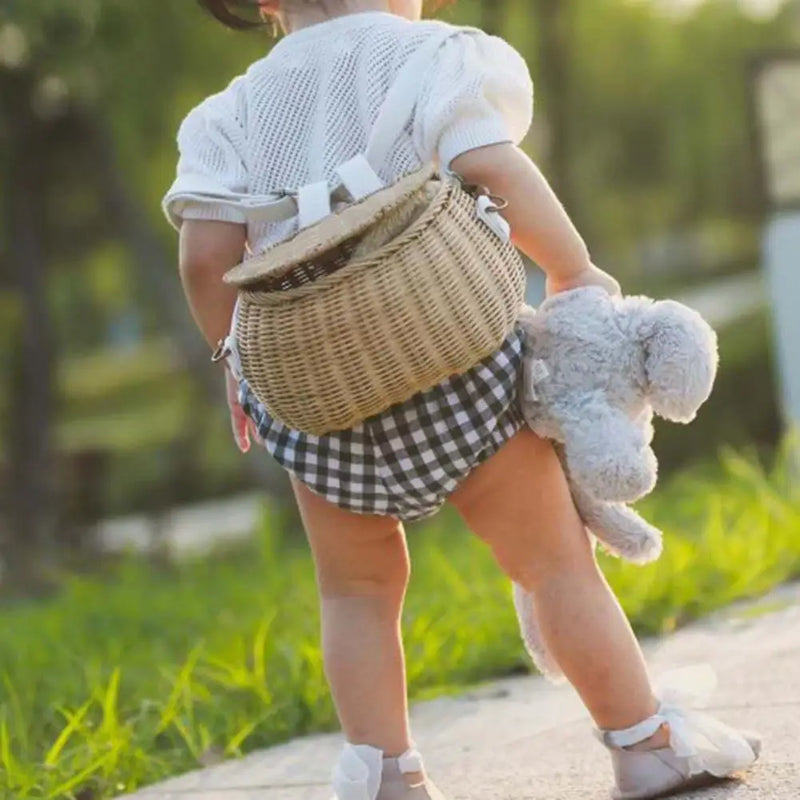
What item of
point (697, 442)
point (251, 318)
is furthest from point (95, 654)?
point (697, 442)

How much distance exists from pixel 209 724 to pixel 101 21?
270 inches

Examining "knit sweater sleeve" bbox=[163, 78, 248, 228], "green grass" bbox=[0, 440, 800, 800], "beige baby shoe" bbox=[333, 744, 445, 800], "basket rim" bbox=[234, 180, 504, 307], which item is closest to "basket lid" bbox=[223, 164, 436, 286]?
"basket rim" bbox=[234, 180, 504, 307]

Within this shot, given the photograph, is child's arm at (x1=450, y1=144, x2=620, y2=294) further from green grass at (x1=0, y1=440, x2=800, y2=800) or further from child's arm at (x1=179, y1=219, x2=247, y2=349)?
green grass at (x1=0, y1=440, x2=800, y2=800)

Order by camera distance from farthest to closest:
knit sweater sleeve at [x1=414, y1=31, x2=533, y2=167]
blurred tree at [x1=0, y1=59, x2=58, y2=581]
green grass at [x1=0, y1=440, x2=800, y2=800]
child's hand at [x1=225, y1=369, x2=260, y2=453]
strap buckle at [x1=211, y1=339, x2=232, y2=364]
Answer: blurred tree at [x1=0, y1=59, x2=58, y2=581] → green grass at [x1=0, y1=440, x2=800, y2=800] → child's hand at [x1=225, y1=369, x2=260, y2=453] → strap buckle at [x1=211, y1=339, x2=232, y2=364] → knit sweater sleeve at [x1=414, y1=31, x2=533, y2=167]

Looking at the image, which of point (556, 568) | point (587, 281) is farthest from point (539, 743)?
point (587, 281)

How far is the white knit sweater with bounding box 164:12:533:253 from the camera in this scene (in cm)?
255

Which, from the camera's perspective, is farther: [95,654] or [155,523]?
[155,523]

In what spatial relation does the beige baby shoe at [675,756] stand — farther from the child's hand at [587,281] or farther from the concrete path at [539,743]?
the child's hand at [587,281]

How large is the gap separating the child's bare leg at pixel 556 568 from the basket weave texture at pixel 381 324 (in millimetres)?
227

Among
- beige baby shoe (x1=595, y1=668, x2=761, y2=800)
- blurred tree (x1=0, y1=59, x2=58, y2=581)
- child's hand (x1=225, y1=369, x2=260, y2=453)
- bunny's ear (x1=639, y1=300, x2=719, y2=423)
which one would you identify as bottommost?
blurred tree (x1=0, y1=59, x2=58, y2=581)

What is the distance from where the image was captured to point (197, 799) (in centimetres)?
318

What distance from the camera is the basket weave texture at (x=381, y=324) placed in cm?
238

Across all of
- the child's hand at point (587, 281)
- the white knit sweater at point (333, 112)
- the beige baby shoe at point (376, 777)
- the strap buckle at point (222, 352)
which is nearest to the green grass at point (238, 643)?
the beige baby shoe at point (376, 777)

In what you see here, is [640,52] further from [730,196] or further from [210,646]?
[210,646]
